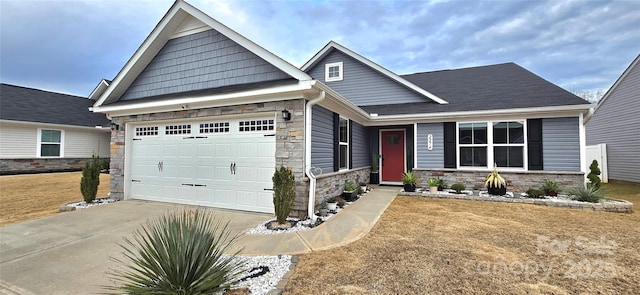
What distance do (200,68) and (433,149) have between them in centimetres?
768

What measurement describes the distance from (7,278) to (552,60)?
26.7m

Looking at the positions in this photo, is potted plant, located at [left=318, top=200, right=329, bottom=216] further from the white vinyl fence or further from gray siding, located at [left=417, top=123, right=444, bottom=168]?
the white vinyl fence

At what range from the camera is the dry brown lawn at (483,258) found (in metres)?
2.66

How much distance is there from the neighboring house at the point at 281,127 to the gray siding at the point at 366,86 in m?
0.24

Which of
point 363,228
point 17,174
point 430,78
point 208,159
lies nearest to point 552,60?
point 430,78

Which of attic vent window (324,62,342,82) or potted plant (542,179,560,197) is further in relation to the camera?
attic vent window (324,62,342,82)

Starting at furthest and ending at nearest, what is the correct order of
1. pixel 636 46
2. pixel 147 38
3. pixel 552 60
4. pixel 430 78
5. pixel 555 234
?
pixel 552 60 → pixel 636 46 → pixel 430 78 → pixel 147 38 → pixel 555 234

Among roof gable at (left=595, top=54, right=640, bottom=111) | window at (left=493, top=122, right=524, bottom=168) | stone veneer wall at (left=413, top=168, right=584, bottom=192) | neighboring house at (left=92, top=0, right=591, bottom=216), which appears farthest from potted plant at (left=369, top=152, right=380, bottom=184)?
roof gable at (left=595, top=54, right=640, bottom=111)

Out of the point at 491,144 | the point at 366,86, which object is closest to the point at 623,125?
the point at 491,144

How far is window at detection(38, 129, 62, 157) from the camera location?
1387 centimetres

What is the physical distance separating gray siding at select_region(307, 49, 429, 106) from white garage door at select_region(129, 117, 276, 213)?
6.31 metres

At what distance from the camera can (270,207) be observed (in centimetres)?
581

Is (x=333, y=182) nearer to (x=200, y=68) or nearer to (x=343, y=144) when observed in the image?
(x=343, y=144)

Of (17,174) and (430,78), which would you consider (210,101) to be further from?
(17,174)
